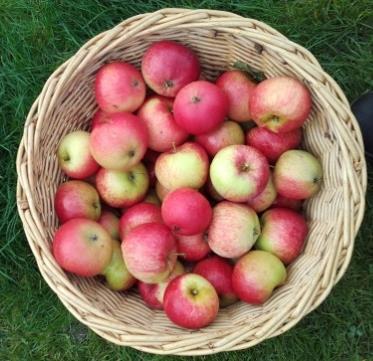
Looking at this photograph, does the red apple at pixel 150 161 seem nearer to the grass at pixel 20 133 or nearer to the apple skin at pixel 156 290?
the apple skin at pixel 156 290

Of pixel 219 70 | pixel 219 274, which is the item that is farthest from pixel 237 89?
pixel 219 274

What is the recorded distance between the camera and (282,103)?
1.75 meters

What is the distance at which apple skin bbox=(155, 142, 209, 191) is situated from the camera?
72.0 inches

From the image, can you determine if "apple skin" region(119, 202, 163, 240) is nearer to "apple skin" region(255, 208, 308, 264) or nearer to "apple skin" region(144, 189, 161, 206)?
"apple skin" region(144, 189, 161, 206)

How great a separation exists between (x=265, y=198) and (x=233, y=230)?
0.64 feet

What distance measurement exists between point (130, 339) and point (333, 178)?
820 millimetres

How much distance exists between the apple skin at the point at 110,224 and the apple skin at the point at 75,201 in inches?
1.6

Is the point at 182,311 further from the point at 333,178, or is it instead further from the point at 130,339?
the point at 333,178

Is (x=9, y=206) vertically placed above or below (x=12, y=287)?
above

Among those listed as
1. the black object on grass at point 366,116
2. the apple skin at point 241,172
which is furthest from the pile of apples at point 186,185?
the black object on grass at point 366,116

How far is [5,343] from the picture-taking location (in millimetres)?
2301

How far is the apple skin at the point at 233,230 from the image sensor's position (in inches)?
70.1

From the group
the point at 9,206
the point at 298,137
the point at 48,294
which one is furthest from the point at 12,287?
the point at 298,137

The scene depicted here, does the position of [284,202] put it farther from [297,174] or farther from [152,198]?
[152,198]
